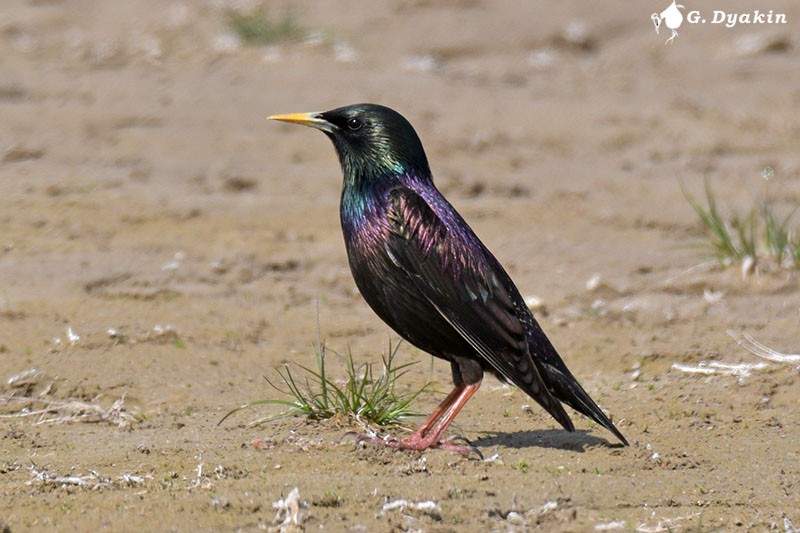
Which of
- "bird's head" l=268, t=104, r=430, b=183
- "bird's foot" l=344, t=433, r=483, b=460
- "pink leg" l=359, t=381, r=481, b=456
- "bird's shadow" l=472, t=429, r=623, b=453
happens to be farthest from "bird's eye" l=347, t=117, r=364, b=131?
"bird's shadow" l=472, t=429, r=623, b=453

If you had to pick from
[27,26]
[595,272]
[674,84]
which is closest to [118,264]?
[595,272]

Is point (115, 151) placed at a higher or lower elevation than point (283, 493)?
higher

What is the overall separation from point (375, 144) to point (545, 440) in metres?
1.37

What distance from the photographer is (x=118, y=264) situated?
7859 millimetres

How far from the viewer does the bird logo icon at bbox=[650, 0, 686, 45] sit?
12.4 m

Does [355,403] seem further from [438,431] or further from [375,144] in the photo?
[375,144]

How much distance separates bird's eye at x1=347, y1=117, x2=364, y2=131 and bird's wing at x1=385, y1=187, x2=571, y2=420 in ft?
1.33

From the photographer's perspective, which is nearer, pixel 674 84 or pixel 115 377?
pixel 115 377

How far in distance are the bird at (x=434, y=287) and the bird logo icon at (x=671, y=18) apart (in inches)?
300

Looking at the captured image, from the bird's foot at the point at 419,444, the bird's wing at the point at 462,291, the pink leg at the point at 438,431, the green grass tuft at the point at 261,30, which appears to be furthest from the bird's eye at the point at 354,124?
the green grass tuft at the point at 261,30

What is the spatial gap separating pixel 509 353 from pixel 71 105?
585cm

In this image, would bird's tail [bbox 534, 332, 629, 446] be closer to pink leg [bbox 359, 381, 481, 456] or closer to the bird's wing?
the bird's wing

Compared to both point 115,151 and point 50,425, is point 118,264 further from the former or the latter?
point 50,425

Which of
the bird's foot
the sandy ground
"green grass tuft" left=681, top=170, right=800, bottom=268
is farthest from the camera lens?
"green grass tuft" left=681, top=170, right=800, bottom=268
